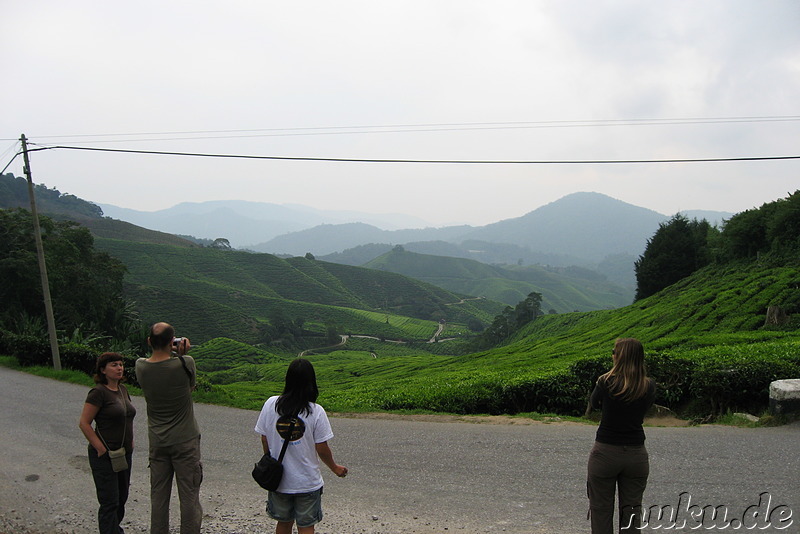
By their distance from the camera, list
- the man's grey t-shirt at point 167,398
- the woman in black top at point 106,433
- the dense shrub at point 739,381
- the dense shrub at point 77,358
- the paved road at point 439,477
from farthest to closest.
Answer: the dense shrub at point 77,358, the dense shrub at point 739,381, the paved road at point 439,477, the woman in black top at point 106,433, the man's grey t-shirt at point 167,398

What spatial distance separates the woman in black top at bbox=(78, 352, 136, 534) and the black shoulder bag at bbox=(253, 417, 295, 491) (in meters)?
1.86

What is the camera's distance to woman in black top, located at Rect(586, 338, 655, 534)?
4215mm

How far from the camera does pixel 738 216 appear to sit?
36.9 metres

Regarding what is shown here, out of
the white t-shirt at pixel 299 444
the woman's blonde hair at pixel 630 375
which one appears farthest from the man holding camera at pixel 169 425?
the woman's blonde hair at pixel 630 375

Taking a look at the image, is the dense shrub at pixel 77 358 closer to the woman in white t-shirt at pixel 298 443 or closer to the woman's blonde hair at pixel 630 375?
the woman in white t-shirt at pixel 298 443

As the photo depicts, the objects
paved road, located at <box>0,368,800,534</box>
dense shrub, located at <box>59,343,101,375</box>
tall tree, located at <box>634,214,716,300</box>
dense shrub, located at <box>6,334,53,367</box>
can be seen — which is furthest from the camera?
tall tree, located at <box>634,214,716,300</box>

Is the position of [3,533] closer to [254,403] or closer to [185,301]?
[254,403]

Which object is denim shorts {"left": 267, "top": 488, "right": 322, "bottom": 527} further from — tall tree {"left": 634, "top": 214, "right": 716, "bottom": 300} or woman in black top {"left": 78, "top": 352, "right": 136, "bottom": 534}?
tall tree {"left": 634, "top": 214, "right": 716, "bottom": 300}

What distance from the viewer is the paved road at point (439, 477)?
5.86m

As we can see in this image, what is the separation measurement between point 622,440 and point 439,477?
3.60 m

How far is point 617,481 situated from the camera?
4.43 meters

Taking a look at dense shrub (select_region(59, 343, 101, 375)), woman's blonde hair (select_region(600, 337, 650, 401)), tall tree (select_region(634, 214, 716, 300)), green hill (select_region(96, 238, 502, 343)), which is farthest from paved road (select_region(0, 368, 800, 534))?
green hill (select_region(96, 238, 502, 343))

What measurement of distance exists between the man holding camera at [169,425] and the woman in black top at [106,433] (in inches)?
16.2

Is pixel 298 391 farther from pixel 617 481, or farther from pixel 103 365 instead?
pixel 617 481
